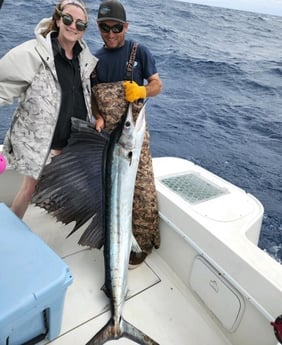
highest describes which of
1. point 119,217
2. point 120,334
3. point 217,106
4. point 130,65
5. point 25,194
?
point 130,65

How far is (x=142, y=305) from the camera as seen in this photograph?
1.90 metres

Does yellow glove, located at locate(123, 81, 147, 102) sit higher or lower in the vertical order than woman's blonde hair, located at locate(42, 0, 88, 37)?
lower

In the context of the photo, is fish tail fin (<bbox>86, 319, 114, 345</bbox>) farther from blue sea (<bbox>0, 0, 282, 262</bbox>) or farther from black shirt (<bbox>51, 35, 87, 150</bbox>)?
blue sea (<bbox>0, 0, 282, 262</bbox>)

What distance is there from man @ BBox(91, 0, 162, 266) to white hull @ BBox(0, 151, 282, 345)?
123 mm

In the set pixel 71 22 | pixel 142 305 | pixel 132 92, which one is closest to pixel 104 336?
pixel 142 305

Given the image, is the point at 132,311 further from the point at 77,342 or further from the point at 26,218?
the point at 26,218

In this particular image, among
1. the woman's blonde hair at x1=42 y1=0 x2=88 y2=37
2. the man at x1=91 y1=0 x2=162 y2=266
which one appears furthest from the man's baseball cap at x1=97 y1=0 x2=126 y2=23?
the woman's blonde hair at x1=42 y1=0 x2=88 y2=37

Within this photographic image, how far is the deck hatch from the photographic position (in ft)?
6.79

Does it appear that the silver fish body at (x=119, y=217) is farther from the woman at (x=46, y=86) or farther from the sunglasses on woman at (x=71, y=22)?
the sunglasses on woman at (x=71, y=22)

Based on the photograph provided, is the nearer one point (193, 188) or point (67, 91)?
point (67, 91)

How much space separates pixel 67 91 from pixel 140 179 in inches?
27.8

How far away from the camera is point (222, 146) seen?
6406 millimetres

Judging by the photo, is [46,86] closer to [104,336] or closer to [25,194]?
[25,194]

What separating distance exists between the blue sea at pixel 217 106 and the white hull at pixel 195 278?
2047mm
